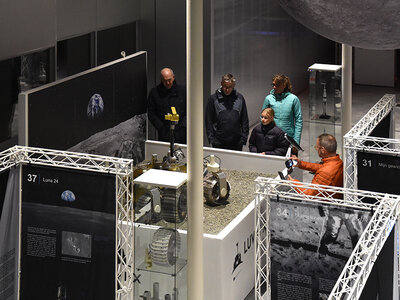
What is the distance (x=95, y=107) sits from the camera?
9.71 metres

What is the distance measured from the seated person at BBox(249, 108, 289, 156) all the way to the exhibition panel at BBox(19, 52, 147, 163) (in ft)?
5.81

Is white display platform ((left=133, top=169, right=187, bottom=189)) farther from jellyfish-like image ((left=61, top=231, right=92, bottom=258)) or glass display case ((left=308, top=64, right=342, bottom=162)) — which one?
glass display case ((left=308, top=64, right=342, bottom=162))

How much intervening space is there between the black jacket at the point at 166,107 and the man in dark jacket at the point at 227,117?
1.44 feet

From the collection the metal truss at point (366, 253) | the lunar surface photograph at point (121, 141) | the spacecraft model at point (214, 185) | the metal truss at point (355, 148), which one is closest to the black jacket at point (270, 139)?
the spacecraft model at point (214, 185)

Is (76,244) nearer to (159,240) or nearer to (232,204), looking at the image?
(159,240)

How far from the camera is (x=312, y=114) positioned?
1026 cm

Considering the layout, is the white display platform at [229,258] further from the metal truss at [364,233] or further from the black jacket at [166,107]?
the black jacket at [166,107]

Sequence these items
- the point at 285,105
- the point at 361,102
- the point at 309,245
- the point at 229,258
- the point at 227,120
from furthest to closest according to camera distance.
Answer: the point at 361,102 → the point at 227,120 → the point at 285,105 → the point at 229,258 → the point at 309,245

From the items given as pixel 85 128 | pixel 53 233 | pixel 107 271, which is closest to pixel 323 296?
pixel 107 271

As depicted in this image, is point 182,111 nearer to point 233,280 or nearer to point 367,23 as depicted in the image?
point 233,280

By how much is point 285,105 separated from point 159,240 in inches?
159

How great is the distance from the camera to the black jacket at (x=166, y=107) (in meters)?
10.4

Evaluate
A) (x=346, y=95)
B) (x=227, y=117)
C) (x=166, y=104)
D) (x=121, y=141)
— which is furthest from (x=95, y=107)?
(x=346, y=95)

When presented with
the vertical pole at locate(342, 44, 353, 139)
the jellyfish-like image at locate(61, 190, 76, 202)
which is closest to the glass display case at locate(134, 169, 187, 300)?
the jellyfish-like image at locate(61, 190, 76, 202)
